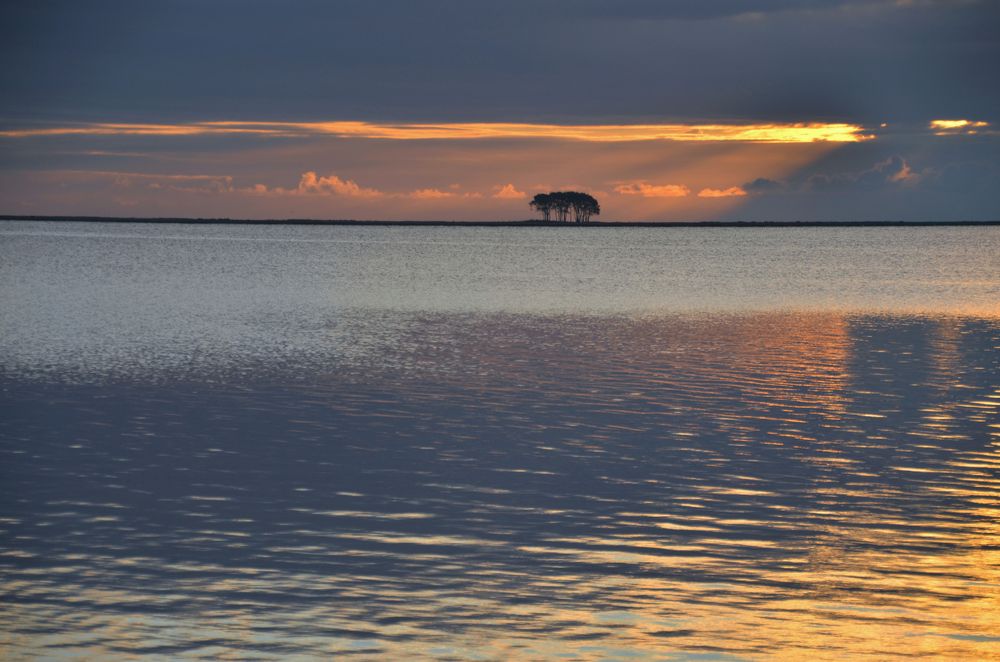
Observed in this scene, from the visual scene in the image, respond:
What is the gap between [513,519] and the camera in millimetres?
17172

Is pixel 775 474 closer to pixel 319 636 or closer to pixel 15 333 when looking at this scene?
pixel 319 636

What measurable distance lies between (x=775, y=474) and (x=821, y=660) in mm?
9149

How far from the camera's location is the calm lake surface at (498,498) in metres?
12.4

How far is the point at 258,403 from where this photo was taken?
2811cm

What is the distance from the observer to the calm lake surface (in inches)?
490

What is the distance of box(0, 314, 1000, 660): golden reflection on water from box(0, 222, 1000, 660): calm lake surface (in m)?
0.06

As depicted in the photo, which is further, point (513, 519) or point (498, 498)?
point (498, 498)

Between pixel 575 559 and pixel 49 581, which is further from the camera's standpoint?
pixel 575 559

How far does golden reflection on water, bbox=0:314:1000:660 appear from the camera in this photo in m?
12.3

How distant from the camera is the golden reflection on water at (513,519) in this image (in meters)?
12.3

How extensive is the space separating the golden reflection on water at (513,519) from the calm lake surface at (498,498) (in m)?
0.06

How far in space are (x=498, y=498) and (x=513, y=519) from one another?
1.38 meters

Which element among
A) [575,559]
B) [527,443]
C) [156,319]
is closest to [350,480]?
[527,443]

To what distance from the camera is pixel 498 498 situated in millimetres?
18531
